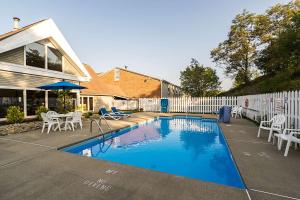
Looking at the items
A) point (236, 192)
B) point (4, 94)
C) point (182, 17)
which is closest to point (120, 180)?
point (236, 192)

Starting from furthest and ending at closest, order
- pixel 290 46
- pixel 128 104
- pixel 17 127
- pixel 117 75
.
Result: pixel 117 75 < pixel 128 104 < pixel 290 46 < pixel 17 127

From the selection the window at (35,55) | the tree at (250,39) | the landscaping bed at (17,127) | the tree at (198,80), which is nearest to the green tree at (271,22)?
the tree at (250,39)

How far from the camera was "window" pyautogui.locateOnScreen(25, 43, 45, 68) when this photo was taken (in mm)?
9805

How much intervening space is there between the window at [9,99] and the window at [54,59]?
9.55 feet

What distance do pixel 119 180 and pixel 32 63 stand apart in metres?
10.5

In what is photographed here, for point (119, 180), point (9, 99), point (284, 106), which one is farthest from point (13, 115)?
point (284, 106)

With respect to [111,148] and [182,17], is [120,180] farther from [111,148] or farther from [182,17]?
[182,17]

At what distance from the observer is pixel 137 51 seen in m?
24.6

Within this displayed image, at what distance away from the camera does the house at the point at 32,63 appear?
27.9 feet

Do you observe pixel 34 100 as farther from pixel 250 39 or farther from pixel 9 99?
pixel 250 39

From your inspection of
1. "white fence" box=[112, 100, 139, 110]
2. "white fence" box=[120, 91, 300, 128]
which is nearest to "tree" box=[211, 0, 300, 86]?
"white fence" box=[120, 91, 300, 128]

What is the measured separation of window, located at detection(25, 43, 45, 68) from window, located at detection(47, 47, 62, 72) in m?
0.47

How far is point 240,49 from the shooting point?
1013 inches

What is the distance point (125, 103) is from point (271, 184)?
22.3m
